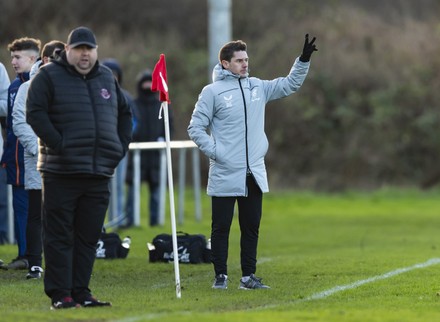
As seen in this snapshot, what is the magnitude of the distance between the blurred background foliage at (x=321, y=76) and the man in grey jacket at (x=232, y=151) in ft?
62.7

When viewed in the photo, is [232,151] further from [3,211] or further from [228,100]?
[3,211]

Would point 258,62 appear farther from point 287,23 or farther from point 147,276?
point 147,276

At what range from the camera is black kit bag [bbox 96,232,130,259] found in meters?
14.5

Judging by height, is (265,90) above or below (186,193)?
above

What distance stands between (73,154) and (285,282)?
10.6 ft

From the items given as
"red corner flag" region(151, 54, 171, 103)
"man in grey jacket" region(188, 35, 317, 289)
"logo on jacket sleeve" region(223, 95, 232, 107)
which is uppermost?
"red corner flag" region(151, 54, 171, 103)

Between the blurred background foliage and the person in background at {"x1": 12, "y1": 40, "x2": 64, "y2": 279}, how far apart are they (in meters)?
18.1

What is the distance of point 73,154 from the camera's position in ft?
32.2

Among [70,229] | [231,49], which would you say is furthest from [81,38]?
[231,49]

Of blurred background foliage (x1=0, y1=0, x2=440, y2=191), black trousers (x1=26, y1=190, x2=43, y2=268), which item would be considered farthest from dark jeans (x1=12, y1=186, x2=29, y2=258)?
blurred background foliage (x1=0, y1=0, x2=440, y2=191)

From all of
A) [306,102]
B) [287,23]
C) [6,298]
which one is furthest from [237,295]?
[287,23]

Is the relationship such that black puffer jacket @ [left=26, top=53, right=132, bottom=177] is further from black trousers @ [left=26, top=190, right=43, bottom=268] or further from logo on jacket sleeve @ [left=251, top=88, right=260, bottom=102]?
black trousers @ [left=26, top=190, right=43, bottom=268]

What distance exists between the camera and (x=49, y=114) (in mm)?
9867

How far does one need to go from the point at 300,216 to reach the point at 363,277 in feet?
37.9
